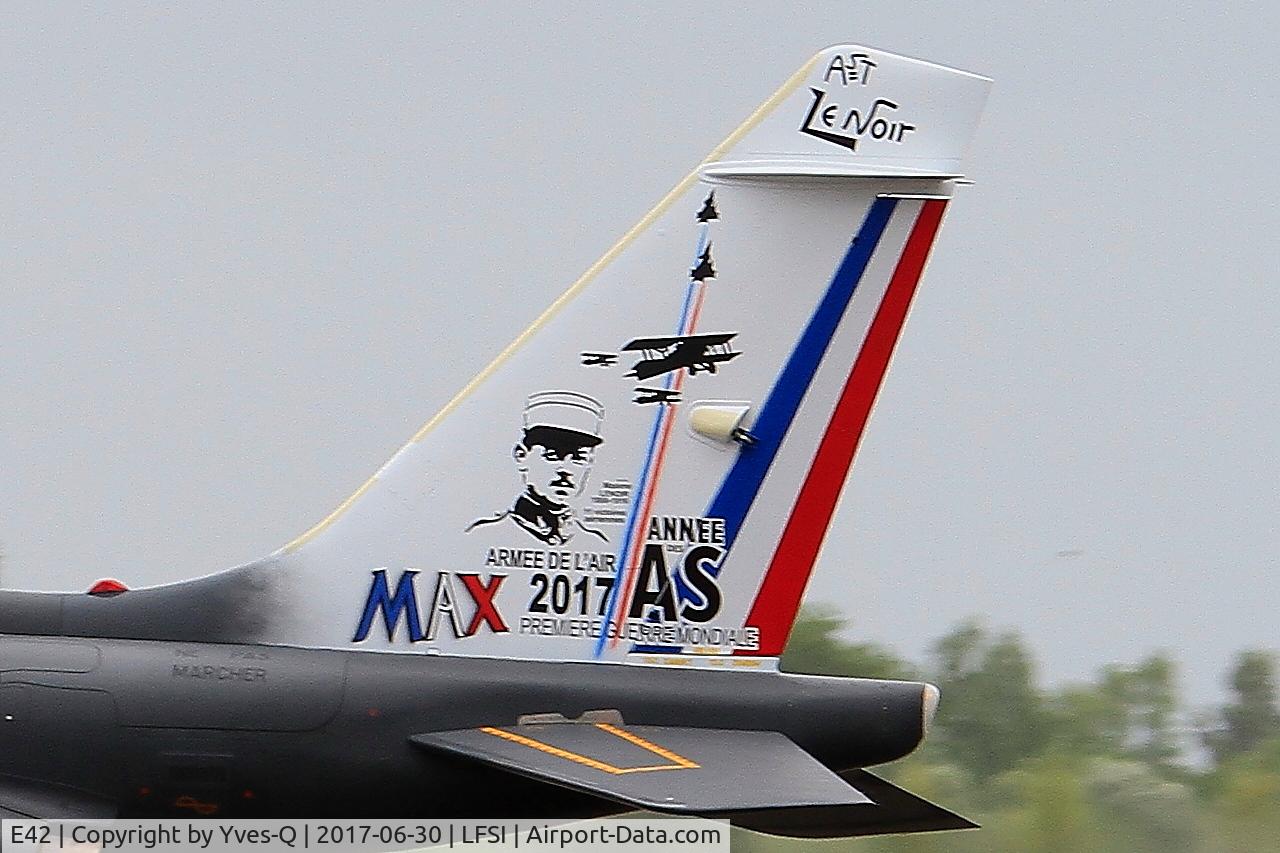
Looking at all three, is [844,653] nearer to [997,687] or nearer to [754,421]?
[997,687]

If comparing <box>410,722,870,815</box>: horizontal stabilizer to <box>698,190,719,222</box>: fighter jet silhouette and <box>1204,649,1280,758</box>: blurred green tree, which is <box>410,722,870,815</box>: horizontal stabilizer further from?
<box>1204,649,1280,758</box>: blurred green tree

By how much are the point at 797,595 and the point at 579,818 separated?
0.93 metres

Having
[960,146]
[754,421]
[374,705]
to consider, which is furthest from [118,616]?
[960,146]

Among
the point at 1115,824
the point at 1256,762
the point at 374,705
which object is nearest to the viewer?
the point at 374,705

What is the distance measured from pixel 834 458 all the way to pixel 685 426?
0.47m

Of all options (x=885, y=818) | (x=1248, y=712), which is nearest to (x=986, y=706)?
(x=1248, y=712)

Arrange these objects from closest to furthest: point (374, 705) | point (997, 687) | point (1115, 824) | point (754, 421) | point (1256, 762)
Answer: point (374, 705) → point (754, 421) → point (1115, 824) → point (1256, 762) → point (997, 687)

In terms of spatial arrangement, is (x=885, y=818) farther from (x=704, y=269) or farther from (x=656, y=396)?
(x=704, y=269)

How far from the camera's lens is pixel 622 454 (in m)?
6.03

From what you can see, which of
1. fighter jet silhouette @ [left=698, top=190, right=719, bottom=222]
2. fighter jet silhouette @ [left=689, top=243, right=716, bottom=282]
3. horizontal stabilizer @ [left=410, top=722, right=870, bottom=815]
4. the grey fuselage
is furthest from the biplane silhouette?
horizontal stabilizer @ [left=410, top=722, right=870, bottom=815]

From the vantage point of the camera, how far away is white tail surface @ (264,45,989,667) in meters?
5.92

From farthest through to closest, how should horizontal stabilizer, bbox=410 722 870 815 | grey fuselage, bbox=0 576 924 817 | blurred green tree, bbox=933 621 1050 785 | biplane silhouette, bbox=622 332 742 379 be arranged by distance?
1. blurred green tree, bbox=933 621 1050 785
2. biplane silhouette, bbox=622 332 742 379
3. grey fuselage, bbox=0 576 924 817
4. horizontal stabilizer, bbox=410 722 870 815

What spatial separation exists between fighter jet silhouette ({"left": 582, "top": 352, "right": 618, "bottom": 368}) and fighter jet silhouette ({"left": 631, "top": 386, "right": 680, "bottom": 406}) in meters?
0.11

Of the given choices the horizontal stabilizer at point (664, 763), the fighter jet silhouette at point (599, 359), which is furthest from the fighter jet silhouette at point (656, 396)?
the horizontal stabilizer at point (664, 763)
